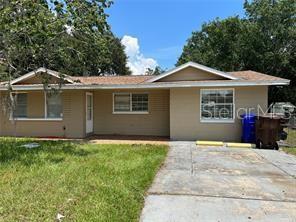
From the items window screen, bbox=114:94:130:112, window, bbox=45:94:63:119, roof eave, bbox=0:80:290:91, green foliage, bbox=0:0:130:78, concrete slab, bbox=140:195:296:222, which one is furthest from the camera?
window screen, bbox=114:94:130:112

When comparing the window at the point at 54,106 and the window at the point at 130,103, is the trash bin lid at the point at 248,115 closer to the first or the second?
the window at the point at 130,103

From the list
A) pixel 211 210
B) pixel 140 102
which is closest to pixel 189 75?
pixel 140 102

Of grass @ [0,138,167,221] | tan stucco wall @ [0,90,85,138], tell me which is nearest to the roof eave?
tan stucco wall @ [0,90,85,138]

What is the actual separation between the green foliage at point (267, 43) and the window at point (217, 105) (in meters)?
13.1

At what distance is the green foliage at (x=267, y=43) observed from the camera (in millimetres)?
24859

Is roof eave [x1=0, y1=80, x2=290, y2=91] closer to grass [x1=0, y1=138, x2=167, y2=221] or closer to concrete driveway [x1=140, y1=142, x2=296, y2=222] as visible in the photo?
concrete driveway [x1=140, y1=142, x2=296, y2=222]

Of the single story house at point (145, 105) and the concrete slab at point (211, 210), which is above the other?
the single story house at point (145, 105)

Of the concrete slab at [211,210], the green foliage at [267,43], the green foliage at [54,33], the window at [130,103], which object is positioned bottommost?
the concrete slab at [211,210]

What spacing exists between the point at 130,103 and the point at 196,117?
13.0ft

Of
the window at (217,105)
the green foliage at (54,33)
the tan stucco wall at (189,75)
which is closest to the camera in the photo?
the green foliage at (54,33)

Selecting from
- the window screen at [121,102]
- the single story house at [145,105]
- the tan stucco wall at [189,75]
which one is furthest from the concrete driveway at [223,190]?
the window screen at [121,102]

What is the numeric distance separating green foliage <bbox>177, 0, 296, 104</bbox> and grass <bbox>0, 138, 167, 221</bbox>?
19.0 meters

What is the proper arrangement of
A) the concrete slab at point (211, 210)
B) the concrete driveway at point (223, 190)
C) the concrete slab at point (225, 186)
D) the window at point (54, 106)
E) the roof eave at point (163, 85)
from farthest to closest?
the window at point (54, 106) < the roof eave at point (163, 85) < the concrete slab at point (225, 186) < the concrete driveway at point (223, 190) < the concrete slab at point (211, 210)

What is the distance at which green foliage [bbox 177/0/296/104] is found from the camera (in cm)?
2486
